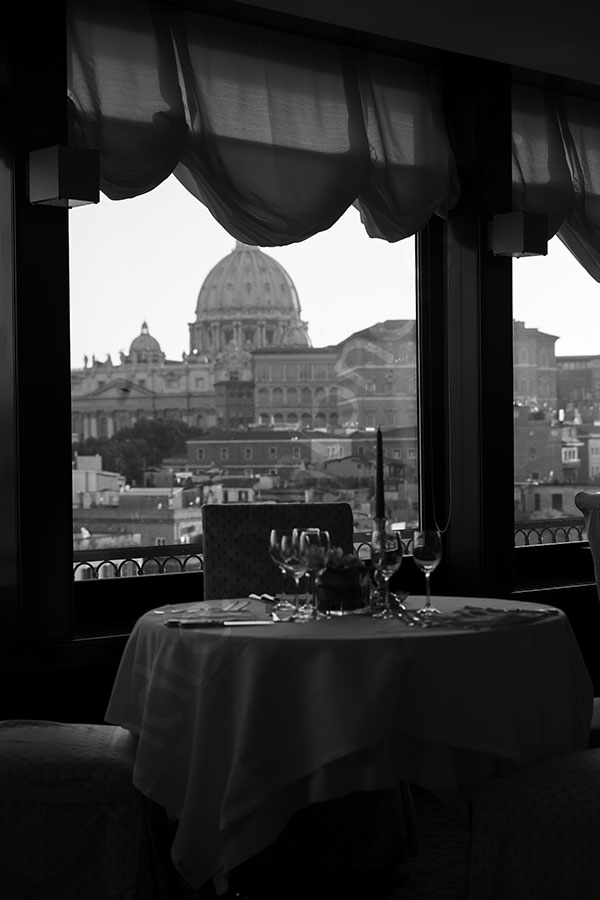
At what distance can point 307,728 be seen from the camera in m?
2.54

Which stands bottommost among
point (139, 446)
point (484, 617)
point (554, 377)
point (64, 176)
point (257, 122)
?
point (484, 617)

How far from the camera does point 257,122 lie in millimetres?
4531

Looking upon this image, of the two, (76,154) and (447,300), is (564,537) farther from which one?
(76,154)

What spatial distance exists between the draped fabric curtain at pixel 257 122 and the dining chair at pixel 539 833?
8.28ft

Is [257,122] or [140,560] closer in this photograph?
[140,560]

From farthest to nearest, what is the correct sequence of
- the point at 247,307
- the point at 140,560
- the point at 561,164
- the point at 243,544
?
the point at 561,164
the point at 247,307
the point at 140,560
the point at 243,544

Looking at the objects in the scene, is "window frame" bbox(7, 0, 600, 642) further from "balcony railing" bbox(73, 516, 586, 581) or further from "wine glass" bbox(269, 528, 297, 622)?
"wine glass" bbox(269, 528, 297, 622)

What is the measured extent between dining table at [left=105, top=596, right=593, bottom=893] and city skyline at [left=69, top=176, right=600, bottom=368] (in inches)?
75.4

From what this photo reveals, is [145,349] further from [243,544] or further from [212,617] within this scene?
[212,617]

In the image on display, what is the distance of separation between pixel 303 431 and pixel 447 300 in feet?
3.02

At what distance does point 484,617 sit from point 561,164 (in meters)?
3.29

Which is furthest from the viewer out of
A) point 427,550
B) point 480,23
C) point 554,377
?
point 554,377

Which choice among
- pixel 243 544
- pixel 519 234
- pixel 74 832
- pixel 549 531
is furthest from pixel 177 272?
pixel 74 832

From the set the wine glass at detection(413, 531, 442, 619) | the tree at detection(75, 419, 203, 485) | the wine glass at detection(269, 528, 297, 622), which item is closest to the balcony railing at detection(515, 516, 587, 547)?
the tree at detection(75, 419, 203, 485)
